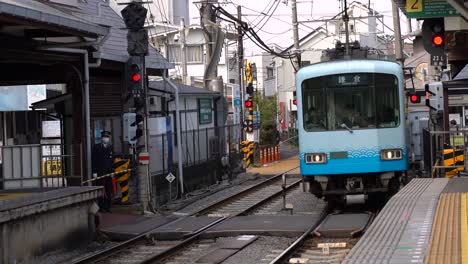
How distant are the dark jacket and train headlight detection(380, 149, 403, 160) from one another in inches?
254

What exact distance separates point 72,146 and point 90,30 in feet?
11.2

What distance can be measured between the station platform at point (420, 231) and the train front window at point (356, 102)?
211 cm

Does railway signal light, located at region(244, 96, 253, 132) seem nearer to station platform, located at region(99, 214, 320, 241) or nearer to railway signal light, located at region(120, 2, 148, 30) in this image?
railway signal light, located at region(120, 2, 148, 30)

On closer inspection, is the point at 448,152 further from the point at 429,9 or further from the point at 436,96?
the point at 429,9

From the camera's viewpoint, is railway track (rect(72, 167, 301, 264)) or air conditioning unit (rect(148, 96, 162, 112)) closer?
railway track (rect(72, 167, 301, 264))

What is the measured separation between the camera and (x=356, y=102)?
52.5 feet

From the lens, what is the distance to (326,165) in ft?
51.7

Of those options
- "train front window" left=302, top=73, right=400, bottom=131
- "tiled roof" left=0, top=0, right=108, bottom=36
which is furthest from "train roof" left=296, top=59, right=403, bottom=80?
"tiled roof" left=0, top=0, right=108, bottom=36

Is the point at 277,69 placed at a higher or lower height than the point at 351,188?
higher

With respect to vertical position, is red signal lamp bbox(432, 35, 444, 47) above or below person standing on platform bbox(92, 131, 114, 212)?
above

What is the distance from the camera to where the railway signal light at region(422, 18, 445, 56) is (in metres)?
13.6

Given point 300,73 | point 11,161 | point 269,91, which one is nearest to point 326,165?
point 300,73

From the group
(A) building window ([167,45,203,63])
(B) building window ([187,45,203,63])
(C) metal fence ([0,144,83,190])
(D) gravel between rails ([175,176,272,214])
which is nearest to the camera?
(C) metal fence ([0,144,83,190])

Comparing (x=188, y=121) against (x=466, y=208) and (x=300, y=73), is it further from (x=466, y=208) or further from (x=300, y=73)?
(x=466, y=208)
